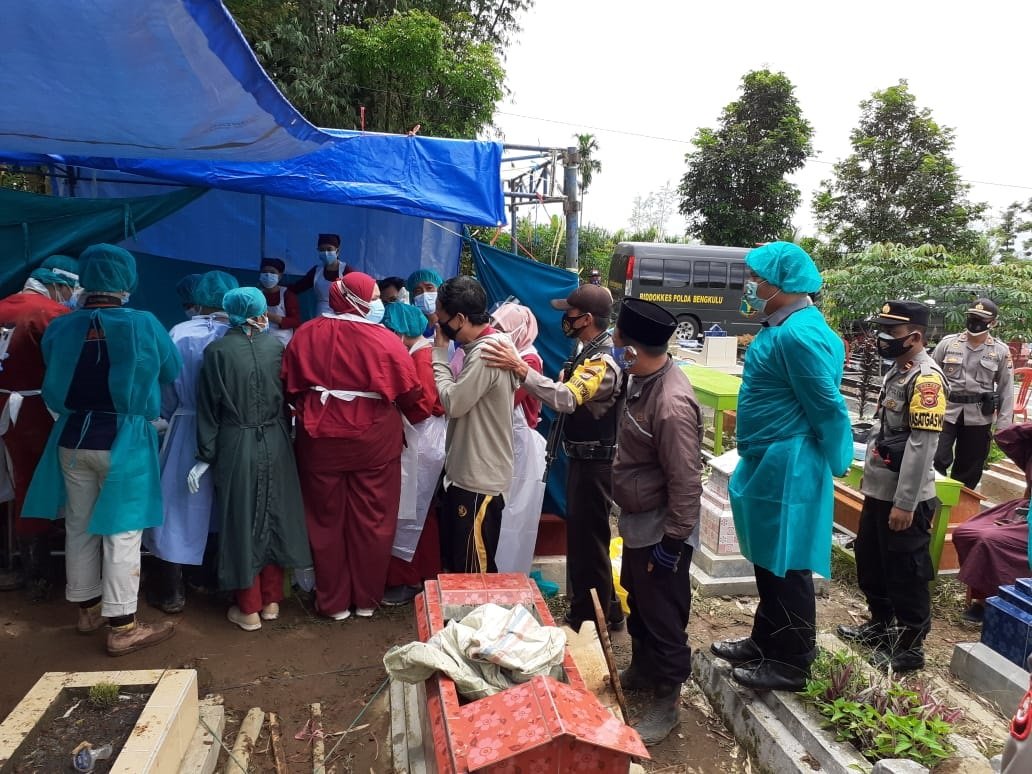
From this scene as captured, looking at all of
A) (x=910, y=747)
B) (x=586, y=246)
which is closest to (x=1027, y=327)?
(x=910, y=747)

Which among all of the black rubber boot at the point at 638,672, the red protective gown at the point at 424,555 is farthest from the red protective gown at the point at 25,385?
the black rubber boot at the point at 638,672

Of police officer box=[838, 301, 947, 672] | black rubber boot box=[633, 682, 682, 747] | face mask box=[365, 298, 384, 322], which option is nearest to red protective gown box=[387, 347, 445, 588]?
face mask box=[365, 298, 384, 322]

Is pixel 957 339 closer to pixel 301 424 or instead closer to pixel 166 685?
pixel 301 424

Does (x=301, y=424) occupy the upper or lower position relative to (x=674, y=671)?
upper

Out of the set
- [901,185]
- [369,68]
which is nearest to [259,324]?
[369,68]

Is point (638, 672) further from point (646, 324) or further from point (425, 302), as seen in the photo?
point (425, 302)

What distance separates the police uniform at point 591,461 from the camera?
3211mm

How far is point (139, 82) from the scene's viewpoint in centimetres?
205

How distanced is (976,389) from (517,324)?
4.21 m

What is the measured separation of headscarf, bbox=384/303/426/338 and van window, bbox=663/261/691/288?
14.5m

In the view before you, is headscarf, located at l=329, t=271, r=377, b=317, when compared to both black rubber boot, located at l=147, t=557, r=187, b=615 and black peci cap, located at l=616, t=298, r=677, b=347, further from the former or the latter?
black rubber boot, located at l=147, t=557, r=187, b=615

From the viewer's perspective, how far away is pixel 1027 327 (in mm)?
9438

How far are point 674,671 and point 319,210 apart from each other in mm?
4299

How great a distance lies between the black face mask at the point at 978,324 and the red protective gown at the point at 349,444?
4.70 m
